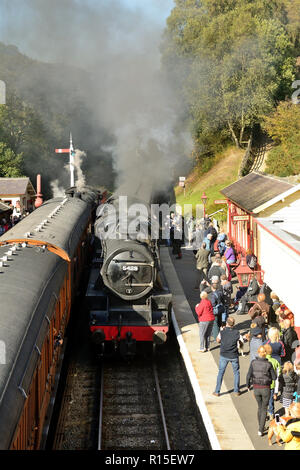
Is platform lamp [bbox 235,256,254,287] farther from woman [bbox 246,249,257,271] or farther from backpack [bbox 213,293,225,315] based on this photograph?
backpack [bbox 213,293,225,315]

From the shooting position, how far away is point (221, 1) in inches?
1540

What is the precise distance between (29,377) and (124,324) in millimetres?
5246

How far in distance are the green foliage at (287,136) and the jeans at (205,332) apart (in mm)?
20669

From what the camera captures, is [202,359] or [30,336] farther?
[202,359]

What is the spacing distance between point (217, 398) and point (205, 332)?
2.04 meters

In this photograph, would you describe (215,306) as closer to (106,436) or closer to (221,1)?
(106,436)

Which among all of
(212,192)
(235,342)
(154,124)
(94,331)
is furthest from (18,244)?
(212,192)

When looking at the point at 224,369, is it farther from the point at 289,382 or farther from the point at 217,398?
the point at 289,382

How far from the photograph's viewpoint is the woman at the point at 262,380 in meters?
7.34

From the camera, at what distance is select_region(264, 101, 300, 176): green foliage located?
2939 centimetres

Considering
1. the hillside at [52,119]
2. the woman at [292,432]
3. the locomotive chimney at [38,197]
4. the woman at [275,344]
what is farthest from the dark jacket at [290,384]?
the hillside at [52,119]

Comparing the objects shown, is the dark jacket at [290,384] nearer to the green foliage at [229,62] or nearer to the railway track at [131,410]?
the railway track at [131,410]

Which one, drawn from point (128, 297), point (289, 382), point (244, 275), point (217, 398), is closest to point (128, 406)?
point (217, 398)

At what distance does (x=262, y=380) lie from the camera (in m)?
7.37
